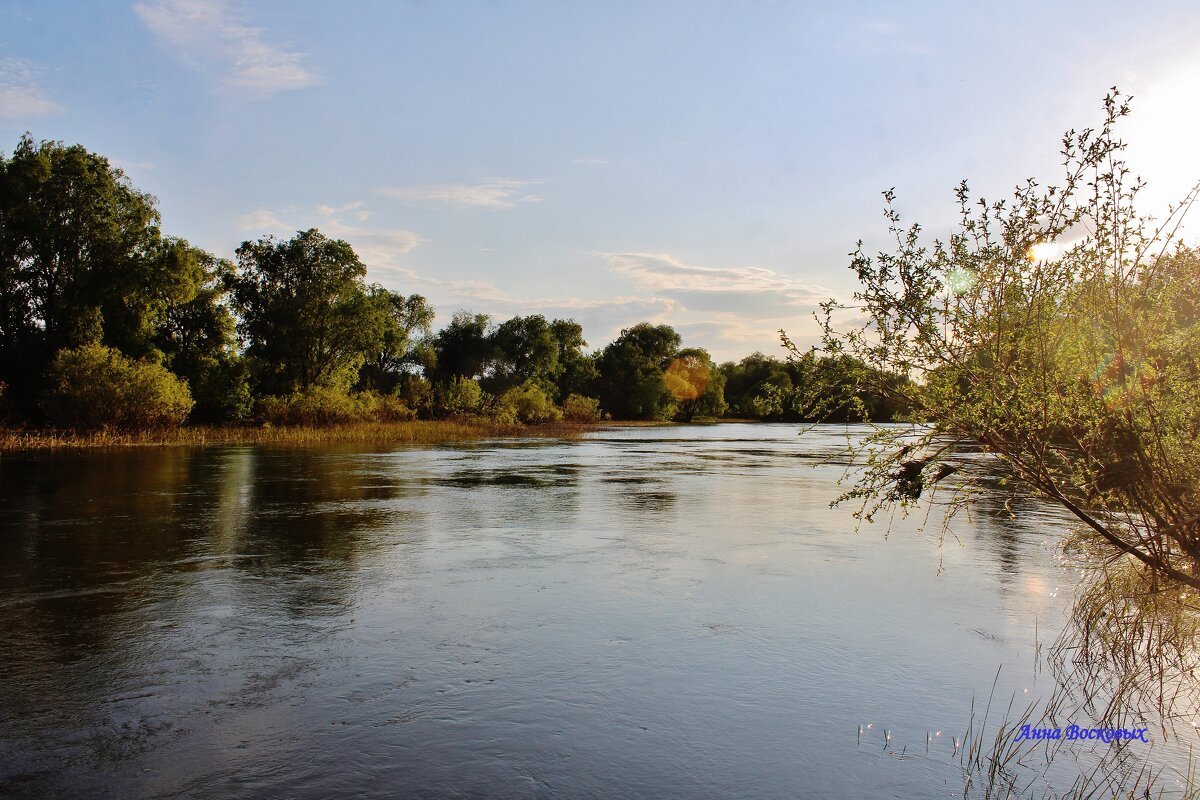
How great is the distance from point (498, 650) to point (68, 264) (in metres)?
48.6

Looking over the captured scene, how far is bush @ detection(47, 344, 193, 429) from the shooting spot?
131ft

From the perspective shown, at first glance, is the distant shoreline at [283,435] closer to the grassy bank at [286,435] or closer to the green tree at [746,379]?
the grassy bank at [286,435]

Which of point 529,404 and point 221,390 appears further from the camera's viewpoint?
point 529,404

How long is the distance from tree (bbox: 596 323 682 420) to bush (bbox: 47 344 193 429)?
246 ft

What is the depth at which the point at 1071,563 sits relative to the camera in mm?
12641

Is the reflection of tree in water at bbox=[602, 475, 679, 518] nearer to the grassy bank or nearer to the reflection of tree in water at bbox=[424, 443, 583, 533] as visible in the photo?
the reflection of tree in water at bbox=[424, 443, 583, 533]

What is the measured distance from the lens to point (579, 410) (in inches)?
3565

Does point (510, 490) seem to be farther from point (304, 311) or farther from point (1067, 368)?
point (304, 311)

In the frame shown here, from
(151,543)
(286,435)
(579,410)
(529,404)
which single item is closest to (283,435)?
(286,435)

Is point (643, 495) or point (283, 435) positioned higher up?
point (283, 435)

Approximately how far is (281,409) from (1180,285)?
55.3m

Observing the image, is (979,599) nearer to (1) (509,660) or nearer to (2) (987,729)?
(2) (987,729)

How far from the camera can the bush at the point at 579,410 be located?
8981cm

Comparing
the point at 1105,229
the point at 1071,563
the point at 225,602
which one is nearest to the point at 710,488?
the point at 1071,563
